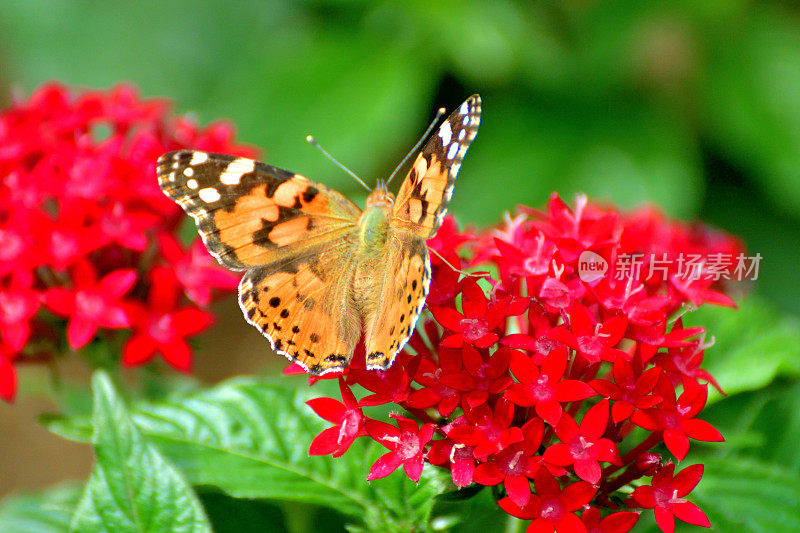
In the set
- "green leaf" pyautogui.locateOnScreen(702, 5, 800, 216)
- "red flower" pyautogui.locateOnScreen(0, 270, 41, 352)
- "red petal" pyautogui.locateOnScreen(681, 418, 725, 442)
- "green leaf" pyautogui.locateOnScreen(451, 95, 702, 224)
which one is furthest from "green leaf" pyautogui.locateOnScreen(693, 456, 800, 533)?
"green leaf" pyautogui.locateOnScreen(702, 5, 800, 216)

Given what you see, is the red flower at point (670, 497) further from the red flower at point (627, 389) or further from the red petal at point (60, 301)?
the red petal at point (60, 301)

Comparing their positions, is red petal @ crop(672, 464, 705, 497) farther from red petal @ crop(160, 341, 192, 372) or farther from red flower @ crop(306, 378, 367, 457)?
red petal @ crop(160, 341, 192, 372)

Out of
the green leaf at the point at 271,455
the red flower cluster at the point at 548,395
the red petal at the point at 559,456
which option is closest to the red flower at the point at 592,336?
the red flower cluster at the point at 548,395

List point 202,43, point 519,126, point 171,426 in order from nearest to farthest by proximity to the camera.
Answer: point 171,426 → point 519,126 → point 202,43

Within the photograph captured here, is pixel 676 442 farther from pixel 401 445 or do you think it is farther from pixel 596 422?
pixel 401 445

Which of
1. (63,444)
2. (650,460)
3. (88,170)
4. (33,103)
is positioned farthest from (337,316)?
(63,444)

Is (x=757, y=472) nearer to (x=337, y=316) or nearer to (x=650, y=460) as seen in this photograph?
(x=650, y=460)

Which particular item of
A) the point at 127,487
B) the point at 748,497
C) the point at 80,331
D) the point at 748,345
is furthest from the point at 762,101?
the point at 127,487
